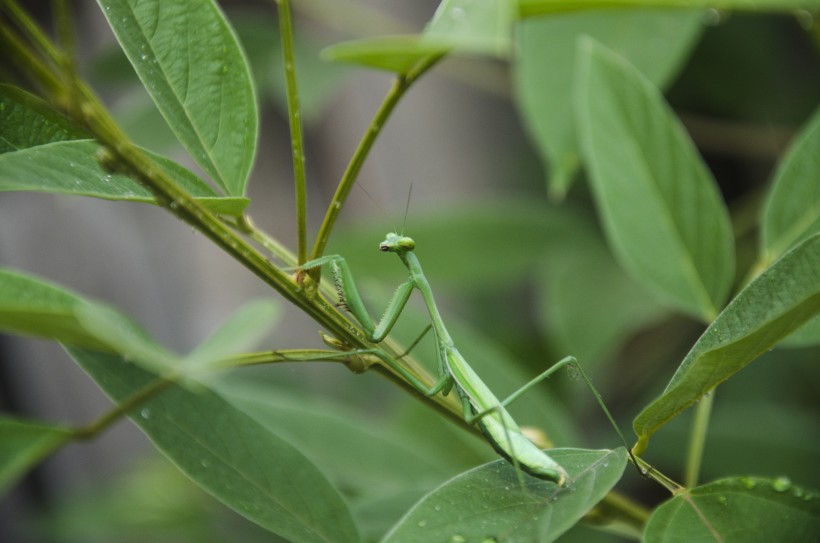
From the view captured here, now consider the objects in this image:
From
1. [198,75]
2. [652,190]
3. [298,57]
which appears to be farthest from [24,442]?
[298,57]

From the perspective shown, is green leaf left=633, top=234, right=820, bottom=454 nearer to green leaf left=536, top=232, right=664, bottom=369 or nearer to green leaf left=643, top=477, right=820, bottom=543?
green leaf left=643, top=477, right=820, bottom=543

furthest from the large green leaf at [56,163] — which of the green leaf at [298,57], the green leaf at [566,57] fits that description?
the green leaf at [298,57]

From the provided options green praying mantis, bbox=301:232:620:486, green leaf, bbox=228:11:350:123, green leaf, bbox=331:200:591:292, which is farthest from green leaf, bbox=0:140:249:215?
green leaf, bbox=228:11:350:123

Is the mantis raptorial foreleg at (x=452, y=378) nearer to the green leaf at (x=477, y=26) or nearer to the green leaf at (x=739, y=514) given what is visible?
the green leaf at (x=739, y=514)

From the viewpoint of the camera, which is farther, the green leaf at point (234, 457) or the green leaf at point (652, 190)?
the green leaf at point (652, 190)

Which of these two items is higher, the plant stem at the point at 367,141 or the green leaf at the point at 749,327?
the plant stem at the point at 367,141
